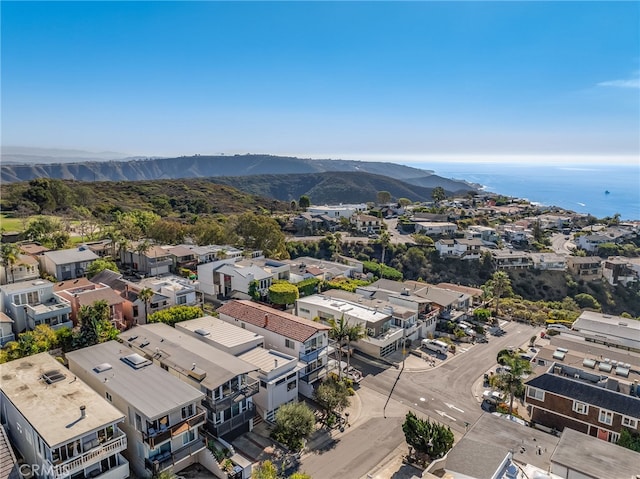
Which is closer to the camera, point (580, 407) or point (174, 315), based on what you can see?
point (580, 407)

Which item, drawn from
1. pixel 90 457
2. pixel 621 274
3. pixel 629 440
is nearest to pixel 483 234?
pixel 621 274

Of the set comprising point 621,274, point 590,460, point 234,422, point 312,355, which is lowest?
point 621,274

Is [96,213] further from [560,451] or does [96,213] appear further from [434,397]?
[560,451]

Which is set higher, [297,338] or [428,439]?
[297,338]

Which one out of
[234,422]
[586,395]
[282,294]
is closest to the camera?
[234,422]

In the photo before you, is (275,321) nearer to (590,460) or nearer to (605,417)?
(590,460)

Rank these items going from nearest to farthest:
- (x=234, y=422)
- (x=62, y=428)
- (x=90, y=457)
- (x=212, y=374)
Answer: (x=90, y=457) → (x=62, y=428) → (x=212, y=374) → (x=234, y=422)
